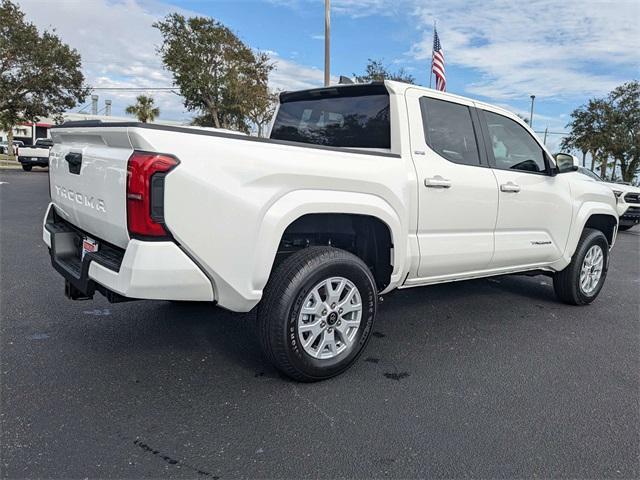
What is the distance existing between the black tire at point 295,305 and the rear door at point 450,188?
756 mm

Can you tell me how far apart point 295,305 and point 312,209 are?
1.86ft

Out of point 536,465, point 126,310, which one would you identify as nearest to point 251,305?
point 536,465

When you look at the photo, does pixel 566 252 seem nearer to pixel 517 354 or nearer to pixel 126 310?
pixel 517 354

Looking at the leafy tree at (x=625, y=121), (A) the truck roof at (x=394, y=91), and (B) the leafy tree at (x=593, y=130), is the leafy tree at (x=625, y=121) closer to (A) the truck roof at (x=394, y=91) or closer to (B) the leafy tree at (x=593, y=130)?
(B) the leafy tree at (x=593, y=130)

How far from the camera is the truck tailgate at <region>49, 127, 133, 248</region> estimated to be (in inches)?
101

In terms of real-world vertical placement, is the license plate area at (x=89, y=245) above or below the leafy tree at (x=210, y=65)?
below

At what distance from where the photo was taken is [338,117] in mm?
4031

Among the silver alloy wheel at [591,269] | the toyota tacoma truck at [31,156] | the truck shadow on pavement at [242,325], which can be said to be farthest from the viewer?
the toyota tacoma truck at [31,156]

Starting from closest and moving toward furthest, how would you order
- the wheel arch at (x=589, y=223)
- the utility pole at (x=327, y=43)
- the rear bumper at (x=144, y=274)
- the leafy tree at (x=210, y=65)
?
1. the rear bumper at (x=144, y=274)
2. the wheel arch at (x=589, y=223)
3. the utility pole at (x=327, y=43)
4. the leafy tree at (x=210, y=65)

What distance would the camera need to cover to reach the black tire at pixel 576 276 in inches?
201

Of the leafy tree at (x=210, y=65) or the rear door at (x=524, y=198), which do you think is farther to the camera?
the leafy tree at (x=210, y=65)

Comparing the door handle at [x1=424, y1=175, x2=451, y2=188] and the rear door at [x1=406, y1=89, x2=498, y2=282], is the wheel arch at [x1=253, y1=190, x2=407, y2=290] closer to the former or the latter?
the rear door at [x1=406, y1=89, x2=498, y2=282]

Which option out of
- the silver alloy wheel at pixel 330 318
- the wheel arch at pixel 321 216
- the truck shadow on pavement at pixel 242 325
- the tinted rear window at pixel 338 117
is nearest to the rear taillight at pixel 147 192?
the wheel arch at pixel 321 216

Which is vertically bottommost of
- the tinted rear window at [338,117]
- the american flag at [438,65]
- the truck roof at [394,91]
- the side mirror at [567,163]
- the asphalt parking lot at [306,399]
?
the asphalt parking lot at [306,399]
